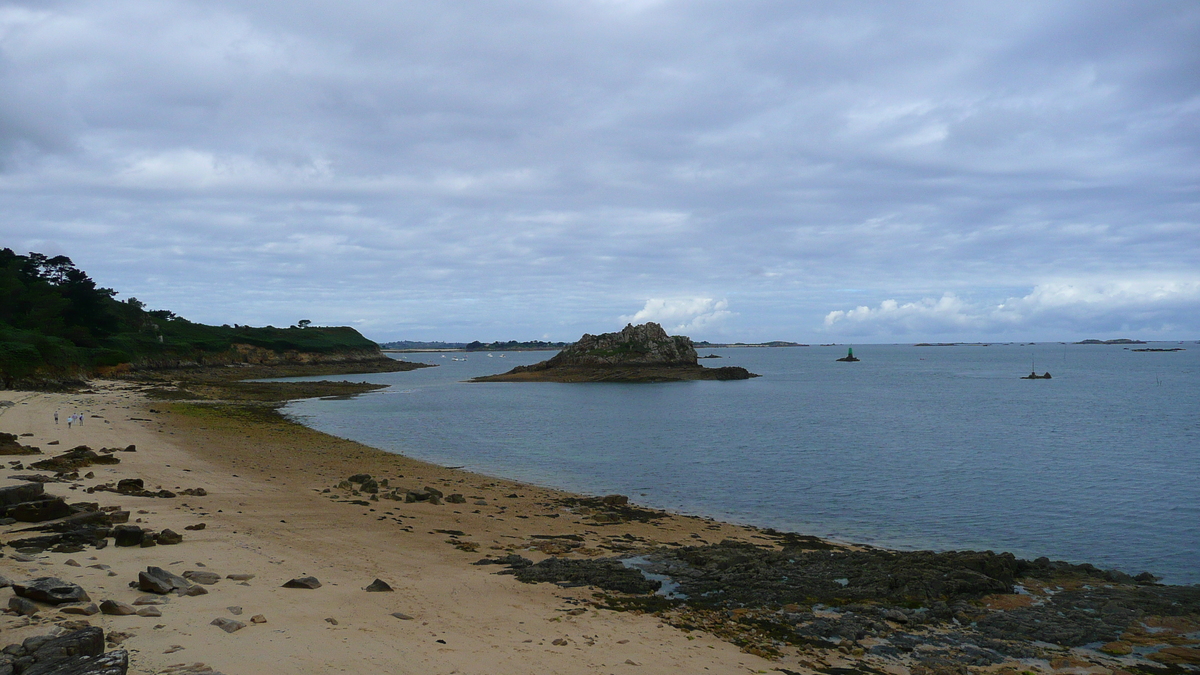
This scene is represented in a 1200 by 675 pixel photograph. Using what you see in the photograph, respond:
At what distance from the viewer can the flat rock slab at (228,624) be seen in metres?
7.90

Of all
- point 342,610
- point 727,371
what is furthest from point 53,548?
point 727,371

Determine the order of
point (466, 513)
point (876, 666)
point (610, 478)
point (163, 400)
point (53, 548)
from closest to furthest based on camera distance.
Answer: point (876, 666) → point (53, 548) → point (466, 513) → point (610, 478) → point (163, 400)

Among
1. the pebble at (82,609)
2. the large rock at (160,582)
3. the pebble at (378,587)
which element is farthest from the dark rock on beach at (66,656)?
the pebble at (378,587)

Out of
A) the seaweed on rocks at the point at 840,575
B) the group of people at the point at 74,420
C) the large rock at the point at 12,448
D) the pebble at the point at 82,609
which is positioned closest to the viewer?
the pebble at the point at 82,609

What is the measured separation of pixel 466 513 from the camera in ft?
61.1

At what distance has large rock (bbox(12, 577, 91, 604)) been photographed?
7.92 metres

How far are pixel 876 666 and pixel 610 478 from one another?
18816 millimetres

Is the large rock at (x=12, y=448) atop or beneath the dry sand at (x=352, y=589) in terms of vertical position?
atop

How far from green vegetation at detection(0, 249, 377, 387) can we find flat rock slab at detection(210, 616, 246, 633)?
51287 mm

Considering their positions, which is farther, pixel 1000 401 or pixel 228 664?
pixel 1000 401

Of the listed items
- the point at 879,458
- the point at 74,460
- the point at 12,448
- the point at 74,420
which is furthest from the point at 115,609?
the point at 879,458

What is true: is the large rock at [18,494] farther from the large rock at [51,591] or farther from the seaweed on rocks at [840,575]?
the seaweed on rocks at [840,575]

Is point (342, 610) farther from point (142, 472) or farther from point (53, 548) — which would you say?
point (142, 472)

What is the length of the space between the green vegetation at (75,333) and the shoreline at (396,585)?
3832 cm
